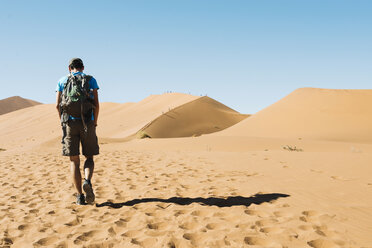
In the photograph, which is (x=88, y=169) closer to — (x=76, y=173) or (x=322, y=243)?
(x=76, y=173)

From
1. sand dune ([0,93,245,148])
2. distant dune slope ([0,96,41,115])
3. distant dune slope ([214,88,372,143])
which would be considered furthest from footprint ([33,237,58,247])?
distant dune slope ([0,96,41,115])

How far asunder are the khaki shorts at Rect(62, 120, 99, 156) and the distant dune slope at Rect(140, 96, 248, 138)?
27.2m

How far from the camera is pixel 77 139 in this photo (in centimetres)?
468

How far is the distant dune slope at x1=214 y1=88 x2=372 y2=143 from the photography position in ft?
79.5

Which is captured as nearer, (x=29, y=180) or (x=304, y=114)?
(x=29, y=180)

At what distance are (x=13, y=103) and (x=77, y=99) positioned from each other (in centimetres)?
10640

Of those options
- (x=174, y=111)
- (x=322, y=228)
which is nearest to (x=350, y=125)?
(x=174, y=111)

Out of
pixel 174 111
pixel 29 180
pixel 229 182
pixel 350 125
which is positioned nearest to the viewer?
pixel 229 182

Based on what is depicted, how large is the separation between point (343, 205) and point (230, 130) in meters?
25.0

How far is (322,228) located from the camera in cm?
344

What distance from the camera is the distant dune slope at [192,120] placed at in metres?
35.3

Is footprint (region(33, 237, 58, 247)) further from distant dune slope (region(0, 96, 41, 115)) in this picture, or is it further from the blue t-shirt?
distant dune slope (region(0, 96, 41, 115))

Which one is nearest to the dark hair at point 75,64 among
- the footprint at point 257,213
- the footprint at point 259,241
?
the footprint at point 257,213

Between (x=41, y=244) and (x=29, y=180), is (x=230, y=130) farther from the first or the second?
(x=41, y=244)
